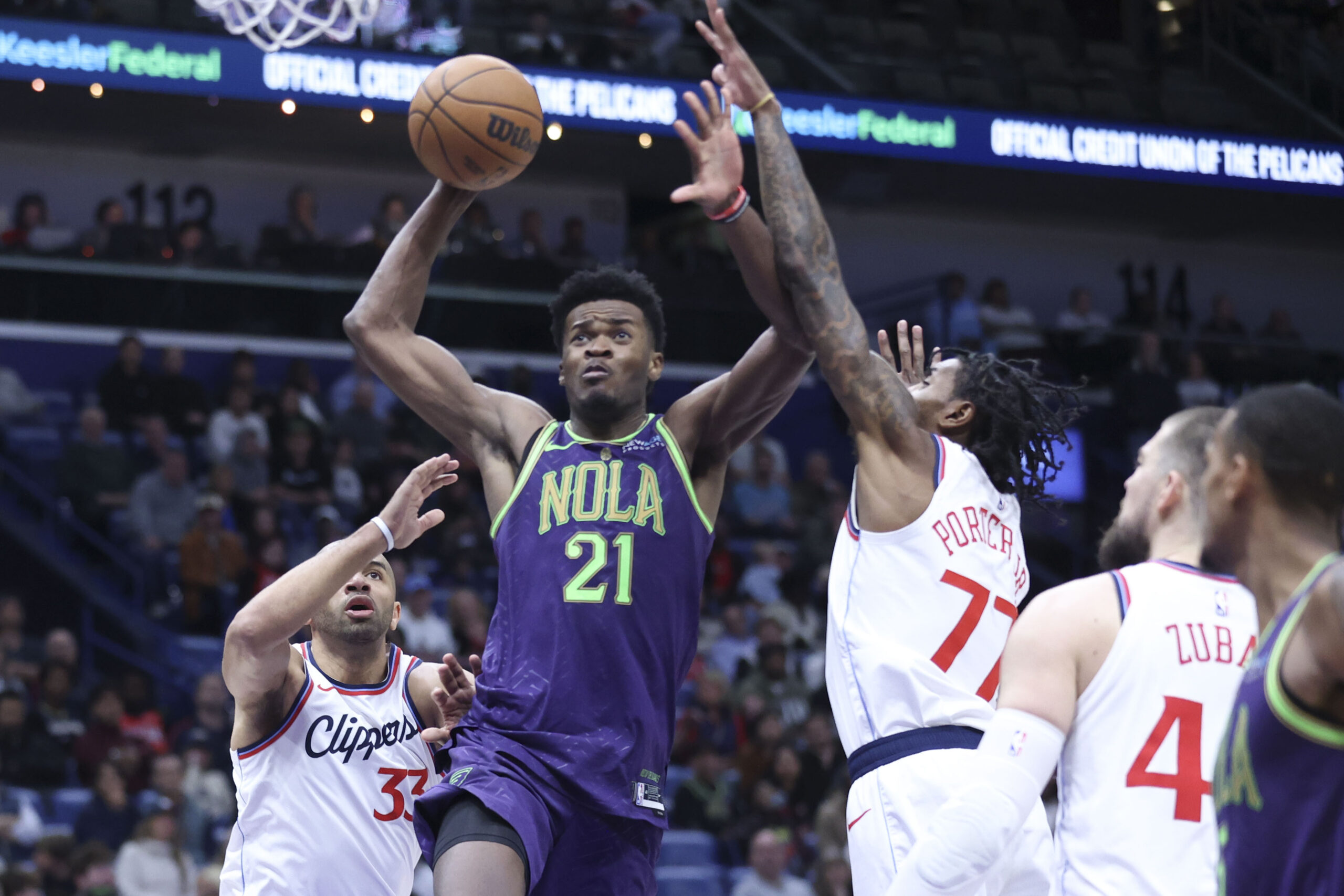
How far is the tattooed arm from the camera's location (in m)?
4.05

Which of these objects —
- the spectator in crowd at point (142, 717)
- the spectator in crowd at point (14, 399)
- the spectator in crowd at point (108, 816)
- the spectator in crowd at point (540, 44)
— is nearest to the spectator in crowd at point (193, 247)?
the spectator in crowd at point (14, 399)

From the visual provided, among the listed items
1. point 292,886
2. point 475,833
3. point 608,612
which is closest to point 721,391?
point 608,612

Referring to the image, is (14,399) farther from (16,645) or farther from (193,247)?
(16,645)

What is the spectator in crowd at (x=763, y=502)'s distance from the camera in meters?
14.6

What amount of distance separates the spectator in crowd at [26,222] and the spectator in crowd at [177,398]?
1850 millimetres

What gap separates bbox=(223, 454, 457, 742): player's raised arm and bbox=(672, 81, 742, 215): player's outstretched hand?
3.56ft

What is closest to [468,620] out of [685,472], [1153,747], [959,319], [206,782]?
[206,782]

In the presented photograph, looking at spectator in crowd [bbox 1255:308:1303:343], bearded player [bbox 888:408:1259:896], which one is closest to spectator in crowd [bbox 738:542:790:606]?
spectator in crowd [bbox 1255:308:1303:343]

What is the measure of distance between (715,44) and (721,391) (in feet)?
3.27

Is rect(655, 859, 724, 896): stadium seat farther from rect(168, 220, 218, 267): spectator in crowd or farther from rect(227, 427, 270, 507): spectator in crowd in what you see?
rect(168, 220, 218, 267): spectator in crowd

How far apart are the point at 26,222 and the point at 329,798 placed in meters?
10.9

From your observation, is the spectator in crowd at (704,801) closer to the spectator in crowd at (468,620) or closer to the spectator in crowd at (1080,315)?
the spectator in crowd at (468,620)

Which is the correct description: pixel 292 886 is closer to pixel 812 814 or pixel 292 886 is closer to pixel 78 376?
pixel 812 814

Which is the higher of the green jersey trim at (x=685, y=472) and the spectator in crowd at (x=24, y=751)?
the green jersey trim at (x=685, y=472)
